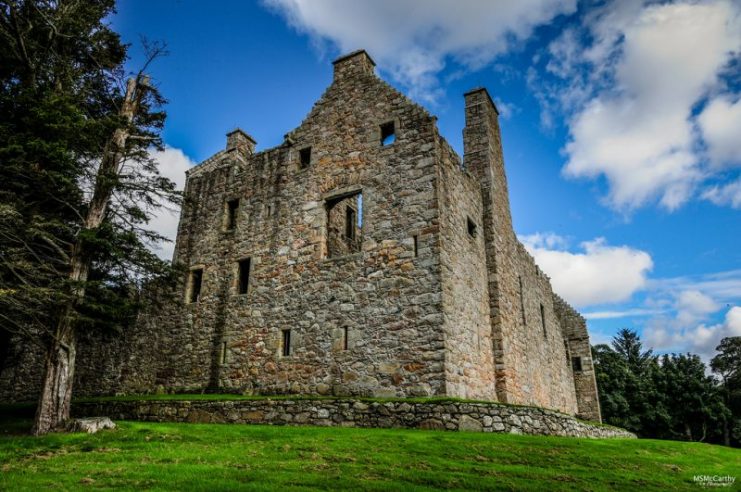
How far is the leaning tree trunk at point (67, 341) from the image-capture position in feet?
41.5

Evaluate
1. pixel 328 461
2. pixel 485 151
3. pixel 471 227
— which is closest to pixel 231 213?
pixel 471 227

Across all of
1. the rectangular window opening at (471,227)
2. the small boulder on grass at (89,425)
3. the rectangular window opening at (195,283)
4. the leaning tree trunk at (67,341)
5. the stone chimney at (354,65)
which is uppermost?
the stone chimney at (354,65)

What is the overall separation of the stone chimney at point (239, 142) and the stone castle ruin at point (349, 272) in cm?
9

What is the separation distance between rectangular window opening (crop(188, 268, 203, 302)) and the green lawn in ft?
27.2

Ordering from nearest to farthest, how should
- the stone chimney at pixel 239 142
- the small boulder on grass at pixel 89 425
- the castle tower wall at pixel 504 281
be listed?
the small boulder on grass at pixel 89 425 < the castle tower wall at pixel 504 281 < the stone chimney at pixel 239 142

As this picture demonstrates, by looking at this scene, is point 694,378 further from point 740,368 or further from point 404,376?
point 404,376

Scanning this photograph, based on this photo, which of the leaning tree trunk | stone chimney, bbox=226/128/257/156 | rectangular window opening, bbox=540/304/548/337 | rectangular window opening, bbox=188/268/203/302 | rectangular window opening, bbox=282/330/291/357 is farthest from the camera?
rectangular window opening, bbox=540/304/548/337

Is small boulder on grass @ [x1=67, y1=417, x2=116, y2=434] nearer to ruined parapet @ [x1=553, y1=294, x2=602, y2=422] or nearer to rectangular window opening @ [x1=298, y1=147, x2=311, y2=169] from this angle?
rectangular window opening @ [x1=298, y1=147, x2=311, y2=169]

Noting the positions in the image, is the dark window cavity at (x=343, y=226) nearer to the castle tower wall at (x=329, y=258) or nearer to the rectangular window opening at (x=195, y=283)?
the castle tower wall at (x=329, y=258)

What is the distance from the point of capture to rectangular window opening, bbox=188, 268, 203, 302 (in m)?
20.5

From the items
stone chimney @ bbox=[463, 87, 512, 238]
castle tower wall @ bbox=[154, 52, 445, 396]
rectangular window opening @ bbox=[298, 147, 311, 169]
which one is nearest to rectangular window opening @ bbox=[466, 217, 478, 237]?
stone chimney @ bbox=[463, 87, 512, 238]

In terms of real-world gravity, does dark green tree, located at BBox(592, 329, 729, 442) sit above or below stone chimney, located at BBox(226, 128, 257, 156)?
below

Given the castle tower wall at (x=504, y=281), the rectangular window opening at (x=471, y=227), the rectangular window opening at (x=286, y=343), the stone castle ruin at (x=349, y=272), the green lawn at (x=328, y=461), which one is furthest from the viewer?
the castle tower wall at (x=504, y=281)

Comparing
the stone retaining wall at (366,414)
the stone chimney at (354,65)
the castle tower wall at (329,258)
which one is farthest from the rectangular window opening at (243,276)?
the stone chimney at (354,65)
